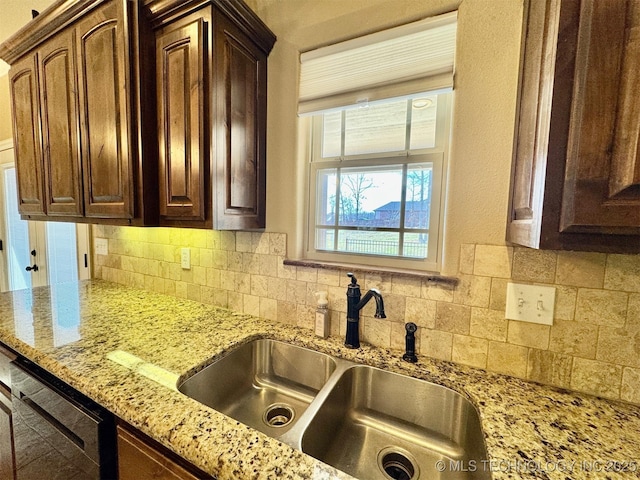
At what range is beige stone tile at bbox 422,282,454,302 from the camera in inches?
36.3

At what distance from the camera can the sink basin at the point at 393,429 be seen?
0.73m

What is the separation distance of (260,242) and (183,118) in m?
0.59

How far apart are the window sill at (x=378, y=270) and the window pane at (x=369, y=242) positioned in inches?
3.7

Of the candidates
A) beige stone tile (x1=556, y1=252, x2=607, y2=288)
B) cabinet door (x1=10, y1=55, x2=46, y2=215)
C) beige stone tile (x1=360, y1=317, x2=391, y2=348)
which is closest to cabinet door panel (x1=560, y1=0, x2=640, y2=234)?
beige stone tile (x1=556, y1=252, x2=607, y2=288)

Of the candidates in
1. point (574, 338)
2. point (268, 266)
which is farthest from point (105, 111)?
point (574, 338)

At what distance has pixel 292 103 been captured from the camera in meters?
1.17

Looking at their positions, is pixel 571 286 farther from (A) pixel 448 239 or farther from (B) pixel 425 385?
(B) pixel 425 385

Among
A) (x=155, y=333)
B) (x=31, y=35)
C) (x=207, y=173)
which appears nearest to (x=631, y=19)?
(x=207, y=173)

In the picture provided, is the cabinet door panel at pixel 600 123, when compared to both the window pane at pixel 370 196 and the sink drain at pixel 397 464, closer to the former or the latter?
the window pane at pixel 370 196


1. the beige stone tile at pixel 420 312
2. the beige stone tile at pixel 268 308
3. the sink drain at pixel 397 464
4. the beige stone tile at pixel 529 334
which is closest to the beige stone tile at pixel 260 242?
the beige stone tile at pixel 268 308

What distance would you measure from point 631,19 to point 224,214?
1.11 metres

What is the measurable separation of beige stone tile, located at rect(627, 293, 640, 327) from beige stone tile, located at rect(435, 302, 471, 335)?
1.26 feet

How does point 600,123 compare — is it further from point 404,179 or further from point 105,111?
point 105,111

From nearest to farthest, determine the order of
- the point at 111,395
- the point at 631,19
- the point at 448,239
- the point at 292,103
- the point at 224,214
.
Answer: the point at 631,19 → the point at 111,395 → the point at 448,239 → the point at 224,214 → the point at 292,103
